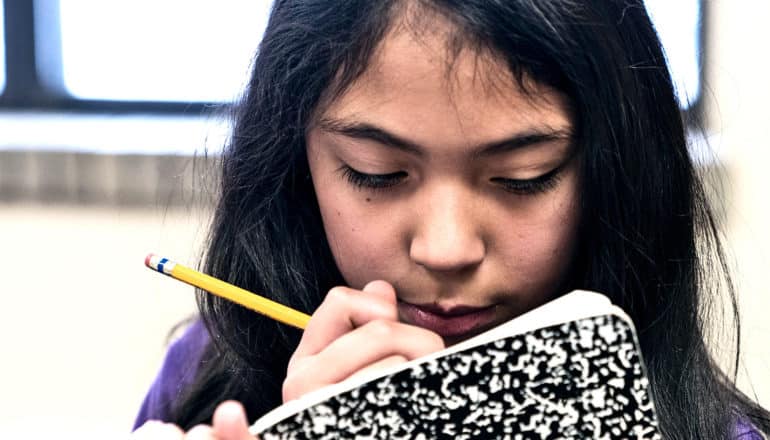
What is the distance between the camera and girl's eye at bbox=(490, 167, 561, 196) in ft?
1.92

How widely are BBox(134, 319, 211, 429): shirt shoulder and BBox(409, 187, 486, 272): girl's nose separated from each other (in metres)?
0.39

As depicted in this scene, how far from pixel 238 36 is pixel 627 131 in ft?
2.96

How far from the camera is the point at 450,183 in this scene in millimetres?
573

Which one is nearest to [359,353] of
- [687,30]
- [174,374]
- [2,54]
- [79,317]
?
[174,374]

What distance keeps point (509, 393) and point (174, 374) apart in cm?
58

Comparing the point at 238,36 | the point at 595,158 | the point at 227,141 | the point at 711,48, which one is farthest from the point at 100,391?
the point at 595,158

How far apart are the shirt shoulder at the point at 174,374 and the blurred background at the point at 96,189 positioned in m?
0.37

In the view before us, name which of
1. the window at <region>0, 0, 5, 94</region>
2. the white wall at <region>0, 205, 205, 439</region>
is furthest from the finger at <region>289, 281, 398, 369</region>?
the window at <region>0, 0, 5, 94</region>

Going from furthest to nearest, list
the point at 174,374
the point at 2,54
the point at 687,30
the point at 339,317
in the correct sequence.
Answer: the point at 2,54 < the point at 687,30 < the point at 174,374 < the point at 339,317

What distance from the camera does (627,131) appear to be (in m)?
0.62

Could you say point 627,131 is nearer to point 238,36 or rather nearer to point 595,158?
point 595,158

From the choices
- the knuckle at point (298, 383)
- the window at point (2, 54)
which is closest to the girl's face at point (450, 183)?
the knuckle at point (298, 383)

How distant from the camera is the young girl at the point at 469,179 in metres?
0.56

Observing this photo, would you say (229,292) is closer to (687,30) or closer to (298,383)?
(298,383)
